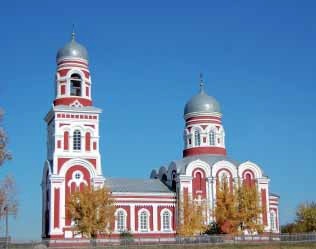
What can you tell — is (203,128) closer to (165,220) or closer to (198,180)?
(198,180)

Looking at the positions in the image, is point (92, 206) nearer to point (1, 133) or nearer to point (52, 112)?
point (52, 112)

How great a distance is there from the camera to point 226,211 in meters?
53.7

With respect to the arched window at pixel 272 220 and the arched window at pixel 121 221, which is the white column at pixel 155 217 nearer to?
the arched window at pixel 121 221

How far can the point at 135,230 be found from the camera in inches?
2217

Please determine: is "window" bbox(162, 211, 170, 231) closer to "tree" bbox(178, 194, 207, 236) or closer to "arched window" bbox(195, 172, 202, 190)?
"tree" bbox(178, 194, 207, 236)

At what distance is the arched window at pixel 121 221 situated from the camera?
Result: 5616cm

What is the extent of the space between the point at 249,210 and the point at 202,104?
49.8 ft

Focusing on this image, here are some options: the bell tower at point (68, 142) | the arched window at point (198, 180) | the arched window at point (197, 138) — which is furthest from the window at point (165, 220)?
the arched window at point (197, 138)

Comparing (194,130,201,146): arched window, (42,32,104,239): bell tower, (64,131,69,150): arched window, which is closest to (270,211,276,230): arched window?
(194,130,201,146): arched window

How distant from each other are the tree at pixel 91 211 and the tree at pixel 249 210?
37.8ft

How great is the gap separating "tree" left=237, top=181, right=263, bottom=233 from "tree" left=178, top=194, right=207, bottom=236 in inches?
140

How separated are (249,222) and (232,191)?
15.0 feet

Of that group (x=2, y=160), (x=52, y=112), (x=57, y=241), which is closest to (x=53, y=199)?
(x=57, y=241)

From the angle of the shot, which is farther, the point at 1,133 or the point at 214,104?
the point at 214,104
